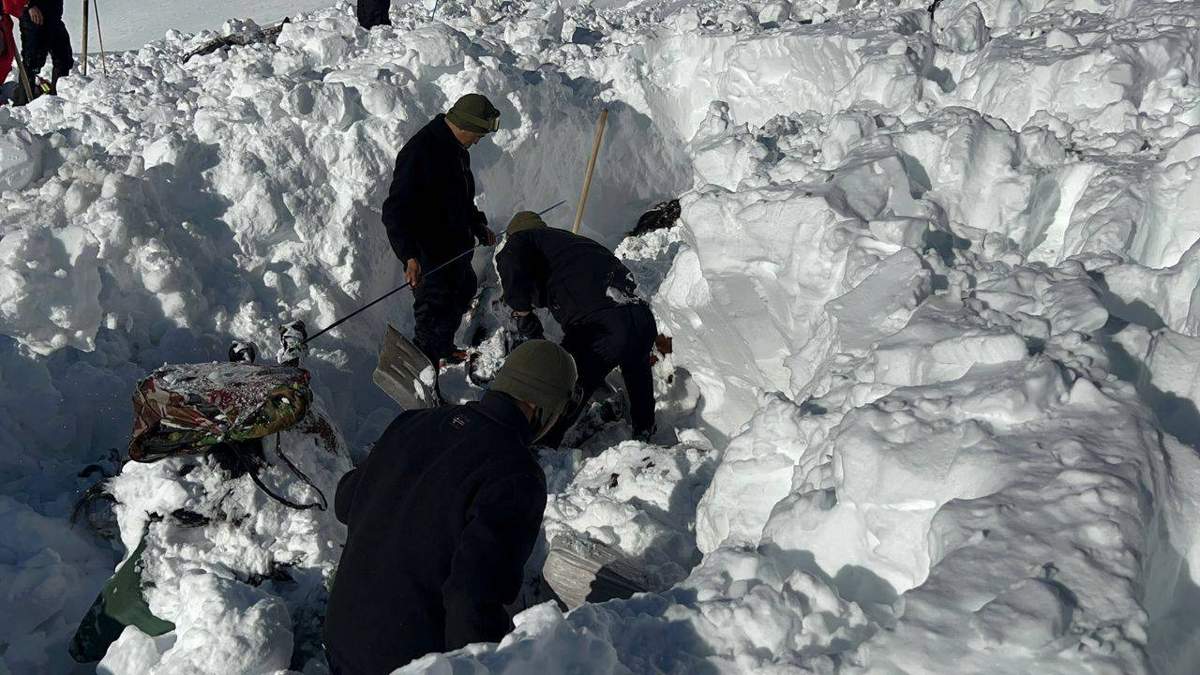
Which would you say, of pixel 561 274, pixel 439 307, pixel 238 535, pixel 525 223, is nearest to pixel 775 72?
pixel 525 223

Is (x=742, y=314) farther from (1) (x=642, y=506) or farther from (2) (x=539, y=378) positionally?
(2) (x=539, y=378)

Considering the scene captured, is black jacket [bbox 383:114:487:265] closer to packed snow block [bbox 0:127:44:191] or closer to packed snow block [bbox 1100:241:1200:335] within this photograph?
packed snow block [bbox 0:127:44:191]

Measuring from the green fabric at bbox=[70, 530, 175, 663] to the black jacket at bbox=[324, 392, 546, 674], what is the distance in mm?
1079

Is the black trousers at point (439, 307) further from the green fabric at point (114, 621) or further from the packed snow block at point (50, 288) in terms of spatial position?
the green fabric at point (114, 621)

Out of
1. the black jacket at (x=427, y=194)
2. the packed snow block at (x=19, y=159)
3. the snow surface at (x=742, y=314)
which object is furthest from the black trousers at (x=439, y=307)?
the packed snow block at (x=19, y=159)

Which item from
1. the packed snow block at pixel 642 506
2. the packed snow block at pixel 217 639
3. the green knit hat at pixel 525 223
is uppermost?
the green knit hat at pixel 525 223

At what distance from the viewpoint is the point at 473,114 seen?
185 inches

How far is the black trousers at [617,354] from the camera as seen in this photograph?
14.4 feet

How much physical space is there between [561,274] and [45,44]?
7018 millimetres

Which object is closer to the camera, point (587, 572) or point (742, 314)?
point (587, 572)

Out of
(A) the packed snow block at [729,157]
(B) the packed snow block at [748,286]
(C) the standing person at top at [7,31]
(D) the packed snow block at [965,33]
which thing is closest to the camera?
(B) the packed snow block at [748,286]

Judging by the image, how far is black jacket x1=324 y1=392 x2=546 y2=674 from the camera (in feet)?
7.45

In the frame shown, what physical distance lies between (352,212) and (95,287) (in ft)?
4.49

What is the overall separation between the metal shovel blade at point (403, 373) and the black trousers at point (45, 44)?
6.22 m
